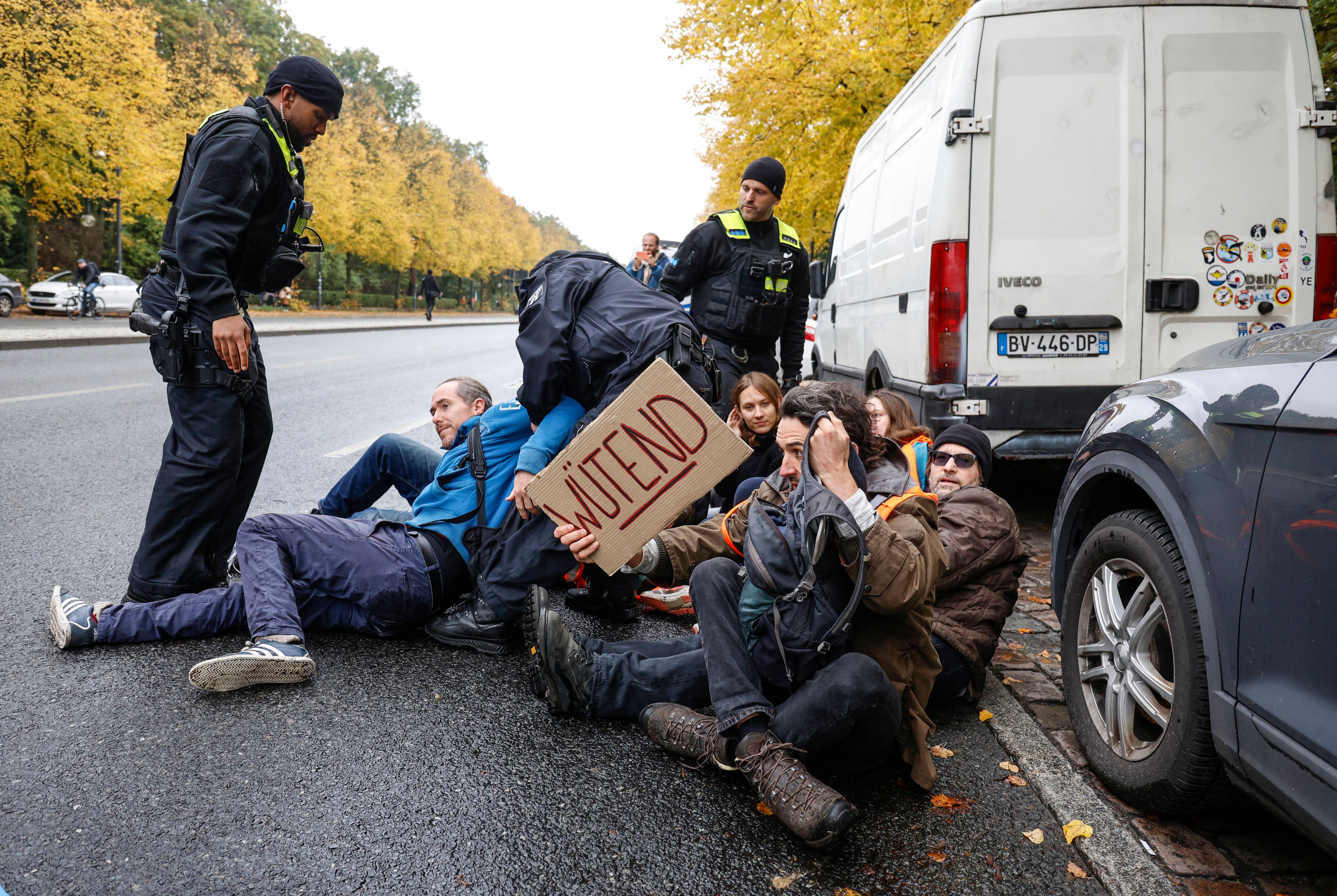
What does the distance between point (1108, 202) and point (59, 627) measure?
196 inches

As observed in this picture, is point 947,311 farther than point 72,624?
Yes

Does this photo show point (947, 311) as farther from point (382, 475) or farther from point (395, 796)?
point (395, 796)

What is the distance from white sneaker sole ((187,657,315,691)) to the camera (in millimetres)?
2898

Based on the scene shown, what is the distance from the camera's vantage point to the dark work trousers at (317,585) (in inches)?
130

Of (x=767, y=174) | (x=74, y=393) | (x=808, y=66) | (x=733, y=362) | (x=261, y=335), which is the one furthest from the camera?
(x=261, y=335)

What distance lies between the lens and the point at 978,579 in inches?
130

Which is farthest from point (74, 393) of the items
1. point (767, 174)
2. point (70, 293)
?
point (70, 293)

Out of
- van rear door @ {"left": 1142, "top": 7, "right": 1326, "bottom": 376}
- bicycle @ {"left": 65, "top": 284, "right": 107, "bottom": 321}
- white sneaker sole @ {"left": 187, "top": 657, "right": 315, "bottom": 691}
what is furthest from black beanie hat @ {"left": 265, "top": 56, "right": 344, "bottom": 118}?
bicycle @ {"left": 65, "top": 284, "right": 107, "bottom": 321}

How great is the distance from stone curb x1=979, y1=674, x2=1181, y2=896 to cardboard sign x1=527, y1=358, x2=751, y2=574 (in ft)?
4.04

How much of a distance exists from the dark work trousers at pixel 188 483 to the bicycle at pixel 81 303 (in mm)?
25874

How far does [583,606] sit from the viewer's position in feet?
13.4

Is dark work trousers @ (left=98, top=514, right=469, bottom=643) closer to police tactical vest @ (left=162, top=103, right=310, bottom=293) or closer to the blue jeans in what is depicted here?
the blue jeans

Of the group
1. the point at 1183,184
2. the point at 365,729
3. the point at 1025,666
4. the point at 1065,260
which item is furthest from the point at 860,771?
the point at 1183,184

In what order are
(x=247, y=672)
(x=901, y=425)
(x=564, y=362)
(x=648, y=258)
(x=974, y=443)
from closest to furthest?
1. (x=247, y=672)
2. (x=564, y=362)
3. (x=974, y=443)
4. (x=901, y=425)
5. (x=648, y=258)
